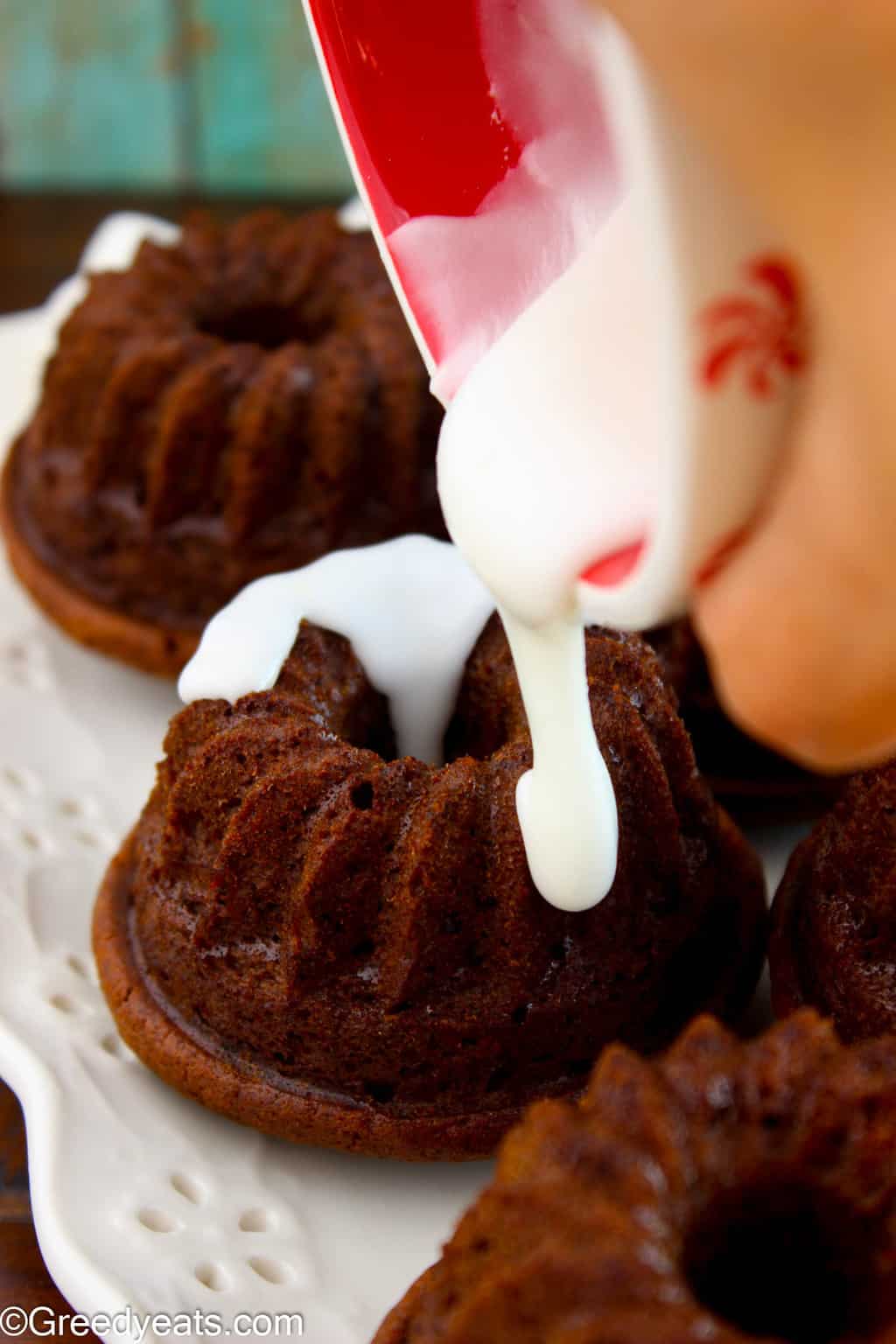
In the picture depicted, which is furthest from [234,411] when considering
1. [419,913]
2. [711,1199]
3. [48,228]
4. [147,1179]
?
[48,228]

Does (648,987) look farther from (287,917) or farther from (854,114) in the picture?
(854,114)

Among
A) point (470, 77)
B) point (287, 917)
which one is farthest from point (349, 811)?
point (470, 77)

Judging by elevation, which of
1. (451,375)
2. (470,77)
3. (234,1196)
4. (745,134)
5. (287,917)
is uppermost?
(745,134)

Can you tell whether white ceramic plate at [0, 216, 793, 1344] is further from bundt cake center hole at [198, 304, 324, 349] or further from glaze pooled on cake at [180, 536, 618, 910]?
bundt cake center hole at [198, 304, 324, 349]

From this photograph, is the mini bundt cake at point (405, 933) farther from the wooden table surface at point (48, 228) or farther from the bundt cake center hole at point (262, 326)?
the wooden table surface at point (48, 228)

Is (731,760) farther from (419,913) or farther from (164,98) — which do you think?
(164,98)

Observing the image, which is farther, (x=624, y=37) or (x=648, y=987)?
(x=648, y=987)

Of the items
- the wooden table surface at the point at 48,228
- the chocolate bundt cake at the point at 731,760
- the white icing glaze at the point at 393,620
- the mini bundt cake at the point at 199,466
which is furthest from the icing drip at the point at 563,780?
the wooden table surface at the point at 48,228
